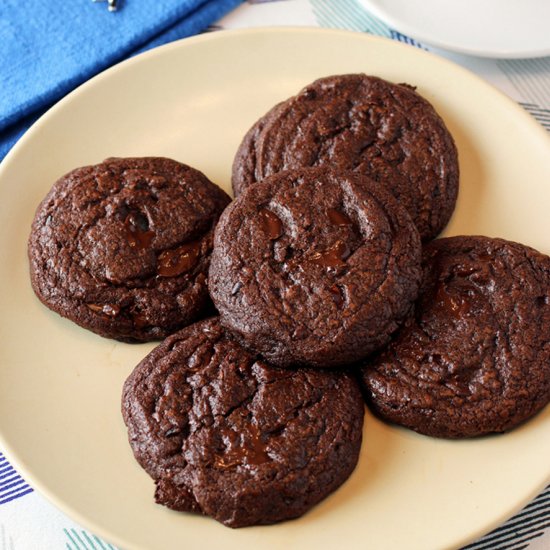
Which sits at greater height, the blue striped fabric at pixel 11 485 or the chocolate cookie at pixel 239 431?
the chocolate cookie at pixel 239 431

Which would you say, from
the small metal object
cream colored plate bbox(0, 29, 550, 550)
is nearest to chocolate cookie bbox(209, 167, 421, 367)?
cream colored plate bbox(0, 29, 550, 550)

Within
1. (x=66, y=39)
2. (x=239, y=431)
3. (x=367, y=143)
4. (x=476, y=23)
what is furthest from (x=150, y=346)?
(x=476, y=23)

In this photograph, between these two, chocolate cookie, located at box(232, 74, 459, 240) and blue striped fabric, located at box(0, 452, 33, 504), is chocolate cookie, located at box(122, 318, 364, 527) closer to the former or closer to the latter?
blue striped fabric, located at box(0, 452, 33, 504)

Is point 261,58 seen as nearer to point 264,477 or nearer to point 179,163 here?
point 179,163

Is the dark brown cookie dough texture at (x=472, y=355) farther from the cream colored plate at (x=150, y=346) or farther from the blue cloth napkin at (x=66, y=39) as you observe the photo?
the blue cloth napkin at (x=66, y=39)

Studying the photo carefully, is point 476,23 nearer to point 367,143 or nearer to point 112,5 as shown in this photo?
point 367,143

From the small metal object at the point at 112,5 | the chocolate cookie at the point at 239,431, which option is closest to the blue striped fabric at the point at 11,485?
the chocolate cookie at the point at 239,431
